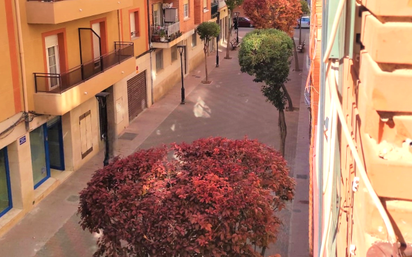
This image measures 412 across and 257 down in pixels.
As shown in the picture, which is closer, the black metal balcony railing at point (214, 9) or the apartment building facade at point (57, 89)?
the apartment building facade at point (57, 89)

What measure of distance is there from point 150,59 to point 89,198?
17336mm

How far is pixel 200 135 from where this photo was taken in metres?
21.2

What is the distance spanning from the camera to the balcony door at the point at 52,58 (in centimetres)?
1561

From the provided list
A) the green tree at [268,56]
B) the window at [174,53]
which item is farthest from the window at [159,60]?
the green tree at [268,56]

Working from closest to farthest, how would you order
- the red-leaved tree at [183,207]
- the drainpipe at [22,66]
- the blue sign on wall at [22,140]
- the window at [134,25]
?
the red-leaved tree at [183,207]
the drainpipe at [22,66]
the blue sign on wall at [22,140]
the window at [134,25]

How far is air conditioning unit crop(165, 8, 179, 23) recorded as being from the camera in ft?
87.4

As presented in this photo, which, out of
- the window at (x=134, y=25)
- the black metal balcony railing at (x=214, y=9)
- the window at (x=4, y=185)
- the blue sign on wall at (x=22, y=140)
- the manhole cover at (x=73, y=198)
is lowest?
the manhole cover at (x=73, y=198)

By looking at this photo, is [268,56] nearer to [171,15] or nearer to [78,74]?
[78,74]

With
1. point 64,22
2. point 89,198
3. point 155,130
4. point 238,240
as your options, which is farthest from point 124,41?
point 238,240

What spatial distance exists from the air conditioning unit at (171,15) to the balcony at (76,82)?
7510mm

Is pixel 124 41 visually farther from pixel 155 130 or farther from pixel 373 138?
pixel 373 138

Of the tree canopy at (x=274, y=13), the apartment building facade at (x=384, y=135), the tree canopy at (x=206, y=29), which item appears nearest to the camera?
the apartment building facade at (x=384, y=135)

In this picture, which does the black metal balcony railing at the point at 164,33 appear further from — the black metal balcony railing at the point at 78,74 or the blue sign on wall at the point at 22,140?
the blue sign on wall at the point at 22,140

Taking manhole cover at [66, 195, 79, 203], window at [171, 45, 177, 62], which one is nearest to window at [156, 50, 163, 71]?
window at [171, 45, 177, 62]
